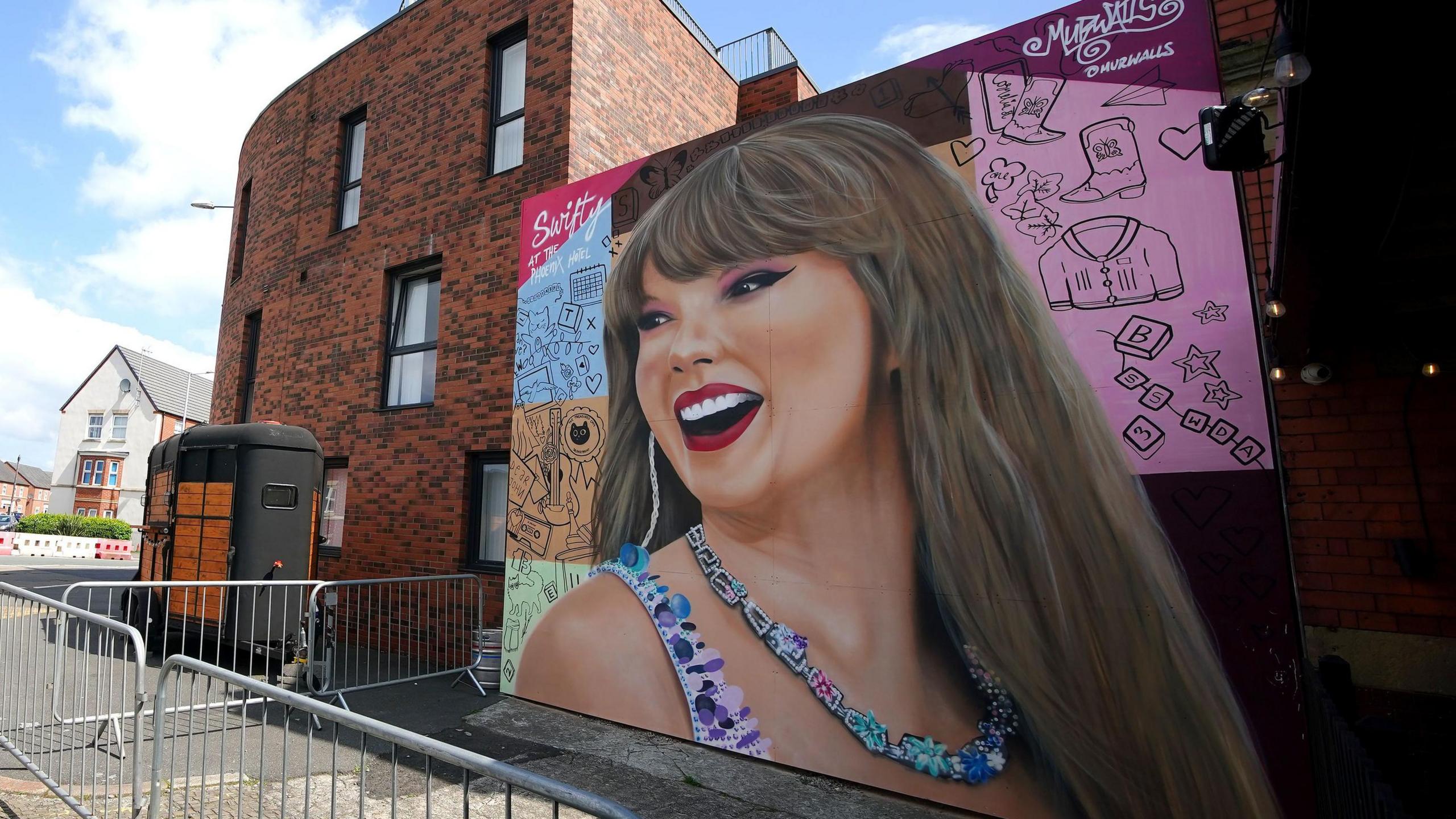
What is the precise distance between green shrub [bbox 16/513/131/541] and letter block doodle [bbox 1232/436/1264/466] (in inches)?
1699

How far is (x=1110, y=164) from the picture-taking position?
187 inches

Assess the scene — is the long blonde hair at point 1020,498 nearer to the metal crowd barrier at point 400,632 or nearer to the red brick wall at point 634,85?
the red brick wall at point 634,85

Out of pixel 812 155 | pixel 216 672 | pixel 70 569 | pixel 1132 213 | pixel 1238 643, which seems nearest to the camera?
pixel 216 672

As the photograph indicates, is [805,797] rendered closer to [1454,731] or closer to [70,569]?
[1454,731]

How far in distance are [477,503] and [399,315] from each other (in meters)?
3.48

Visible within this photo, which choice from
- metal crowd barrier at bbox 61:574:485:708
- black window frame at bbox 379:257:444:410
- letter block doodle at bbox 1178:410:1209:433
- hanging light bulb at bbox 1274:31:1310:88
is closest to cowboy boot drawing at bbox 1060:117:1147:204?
letter block doodle at bbox 1178:410:1209:433

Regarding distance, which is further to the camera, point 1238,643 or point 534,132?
point 534,132

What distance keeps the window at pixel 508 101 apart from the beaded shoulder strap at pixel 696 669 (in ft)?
20.4

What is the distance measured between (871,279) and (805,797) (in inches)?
145

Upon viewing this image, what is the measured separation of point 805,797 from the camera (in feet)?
16.7

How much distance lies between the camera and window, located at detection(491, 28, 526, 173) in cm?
1027

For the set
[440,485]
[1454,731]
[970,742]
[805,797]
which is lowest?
[805,797]

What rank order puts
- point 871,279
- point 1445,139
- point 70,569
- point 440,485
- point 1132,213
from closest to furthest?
point 1445,139, point 1132,213, point 871,279, point 440,485, point 70,569

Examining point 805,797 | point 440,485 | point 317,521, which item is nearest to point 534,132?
point 440,485
